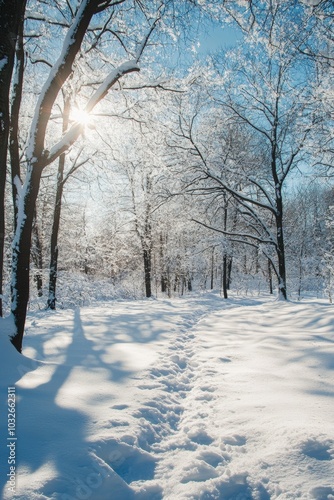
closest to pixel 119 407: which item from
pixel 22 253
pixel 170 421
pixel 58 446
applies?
pixel 170 421

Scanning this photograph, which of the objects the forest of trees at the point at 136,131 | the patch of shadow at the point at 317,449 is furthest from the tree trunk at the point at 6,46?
the patch of shadow at the point at 317,449

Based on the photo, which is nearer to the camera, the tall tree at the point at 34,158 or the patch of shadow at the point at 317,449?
the patch of shadow at the point at 317,449

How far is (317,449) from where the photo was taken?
1889 millimetres

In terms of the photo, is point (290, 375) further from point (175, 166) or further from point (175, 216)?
point (175, 216)

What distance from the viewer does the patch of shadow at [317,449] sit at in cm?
183

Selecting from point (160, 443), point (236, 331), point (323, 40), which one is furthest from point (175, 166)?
point (160, 443)

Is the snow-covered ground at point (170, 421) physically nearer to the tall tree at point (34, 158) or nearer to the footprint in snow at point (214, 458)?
the footprint in snow at point (214, 458)

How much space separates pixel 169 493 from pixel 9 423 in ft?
4.13

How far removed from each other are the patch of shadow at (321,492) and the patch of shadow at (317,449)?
273 mm

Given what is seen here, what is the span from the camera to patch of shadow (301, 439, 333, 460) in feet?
6.01

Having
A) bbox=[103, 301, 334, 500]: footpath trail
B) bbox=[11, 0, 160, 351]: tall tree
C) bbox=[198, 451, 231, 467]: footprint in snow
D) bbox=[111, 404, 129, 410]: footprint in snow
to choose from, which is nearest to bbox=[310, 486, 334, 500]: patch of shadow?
bbox=[103, 301, 334, 500]: footpath trail

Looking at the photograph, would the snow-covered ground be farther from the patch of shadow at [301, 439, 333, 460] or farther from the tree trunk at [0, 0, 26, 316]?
the tree trunk at [0, 0, 26, 316]

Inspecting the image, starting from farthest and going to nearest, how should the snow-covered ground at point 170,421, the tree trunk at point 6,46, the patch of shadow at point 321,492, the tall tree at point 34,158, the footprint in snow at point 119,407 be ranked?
the tall tree at point 34,158
the tree trunk at point 6,46
the footprint in snow at point 119,407
the snow-covered ground at point 170,421
the patch of shadow at point 321,492

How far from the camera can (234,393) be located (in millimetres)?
3037
